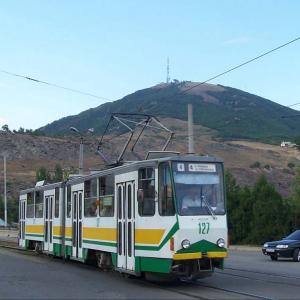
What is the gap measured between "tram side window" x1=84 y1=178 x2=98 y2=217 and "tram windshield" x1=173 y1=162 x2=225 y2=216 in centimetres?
484

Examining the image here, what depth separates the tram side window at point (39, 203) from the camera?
88.2 ft

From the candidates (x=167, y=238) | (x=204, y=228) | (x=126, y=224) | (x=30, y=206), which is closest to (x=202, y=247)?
(x=204, y=228)

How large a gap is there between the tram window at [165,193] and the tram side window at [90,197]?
179 inches

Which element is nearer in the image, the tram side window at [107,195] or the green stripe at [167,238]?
the green stripe at [167,238]

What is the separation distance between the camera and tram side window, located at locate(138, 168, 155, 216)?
15.6 m

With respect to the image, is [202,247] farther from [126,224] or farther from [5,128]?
[5,128]

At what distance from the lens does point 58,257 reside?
2619cm

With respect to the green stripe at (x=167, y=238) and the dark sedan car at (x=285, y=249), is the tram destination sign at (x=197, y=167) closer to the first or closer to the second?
the green stripe at (x=167, y=238)

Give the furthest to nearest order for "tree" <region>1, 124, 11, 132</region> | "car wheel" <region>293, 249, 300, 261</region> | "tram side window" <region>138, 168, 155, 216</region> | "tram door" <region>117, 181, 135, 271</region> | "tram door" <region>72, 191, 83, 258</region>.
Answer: "tree" <region>1, 124, 11, 132</region> < "car wheel" <region>293, 249, 300, 261</region> < "tram door" <region>72, 191, 83, 258</region> < "tram door" <region>117, 181, 135, 271</region> < "tram side window" <region>138, 168, 155, 216</region>

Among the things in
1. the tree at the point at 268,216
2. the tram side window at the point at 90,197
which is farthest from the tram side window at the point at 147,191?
the tree at the point at 268,216

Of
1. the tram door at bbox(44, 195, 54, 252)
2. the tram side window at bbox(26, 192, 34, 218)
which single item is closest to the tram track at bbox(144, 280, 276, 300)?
the tram door at bbox(44, 195, 54, 252)

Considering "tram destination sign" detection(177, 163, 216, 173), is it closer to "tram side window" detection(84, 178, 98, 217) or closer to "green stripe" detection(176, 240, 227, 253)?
"green stripe" detection(176, 240, 227, 253)

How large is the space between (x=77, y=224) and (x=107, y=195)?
3.44 m

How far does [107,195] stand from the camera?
1844 centimetres
